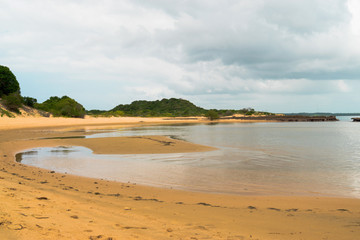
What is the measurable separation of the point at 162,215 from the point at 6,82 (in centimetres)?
8233

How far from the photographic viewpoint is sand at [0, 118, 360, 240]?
5034mm

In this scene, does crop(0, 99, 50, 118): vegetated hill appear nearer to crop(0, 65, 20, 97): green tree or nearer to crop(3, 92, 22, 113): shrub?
crop(3, 92, 22, 113): shrub

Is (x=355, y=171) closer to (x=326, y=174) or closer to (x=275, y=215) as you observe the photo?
(x=326, y=174)

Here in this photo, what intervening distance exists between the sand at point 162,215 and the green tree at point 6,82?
250 ft

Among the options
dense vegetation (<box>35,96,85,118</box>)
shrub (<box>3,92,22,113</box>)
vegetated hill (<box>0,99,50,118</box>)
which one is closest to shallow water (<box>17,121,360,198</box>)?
vegetated hill (<box>0,99,50,118</box>)

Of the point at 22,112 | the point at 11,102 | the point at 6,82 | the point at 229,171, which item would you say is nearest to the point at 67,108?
the point at 22,112

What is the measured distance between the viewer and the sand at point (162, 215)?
5034 mm

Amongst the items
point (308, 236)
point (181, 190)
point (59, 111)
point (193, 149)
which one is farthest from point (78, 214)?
point (59, 111)

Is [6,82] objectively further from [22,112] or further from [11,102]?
[11,102]

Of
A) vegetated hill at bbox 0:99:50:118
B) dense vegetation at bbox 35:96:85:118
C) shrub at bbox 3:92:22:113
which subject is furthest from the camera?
dense vegetation at bbox 35:96:85:118

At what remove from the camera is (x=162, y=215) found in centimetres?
649

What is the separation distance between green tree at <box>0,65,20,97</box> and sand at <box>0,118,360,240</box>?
76076mm

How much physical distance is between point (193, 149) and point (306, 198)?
1330cm

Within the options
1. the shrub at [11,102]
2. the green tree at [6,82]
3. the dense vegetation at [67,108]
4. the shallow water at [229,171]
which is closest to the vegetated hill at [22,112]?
the shrub at [11,102]
